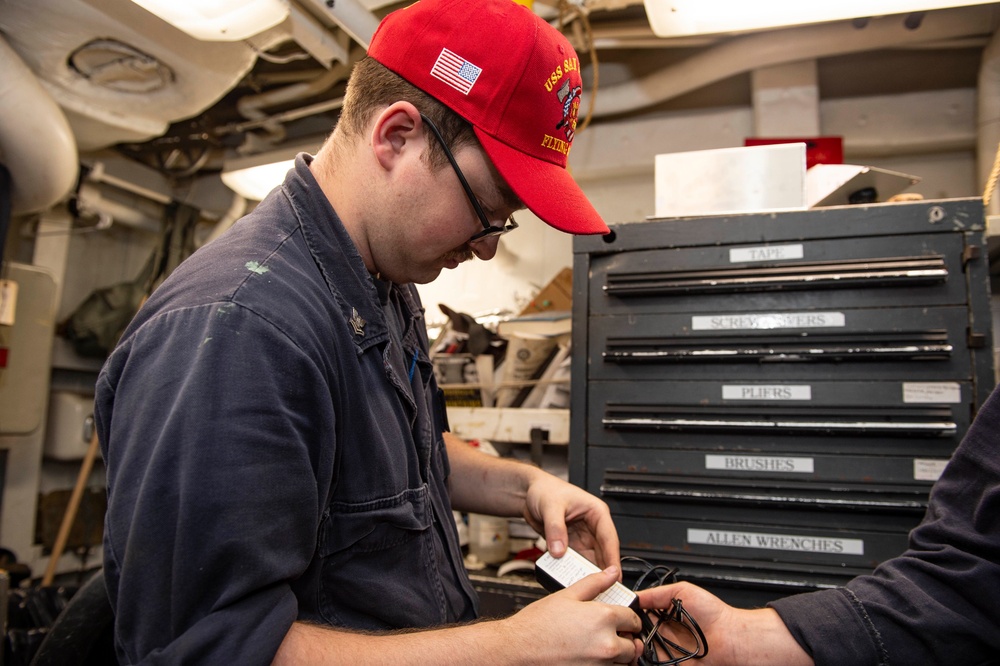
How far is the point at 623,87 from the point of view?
2.45 m

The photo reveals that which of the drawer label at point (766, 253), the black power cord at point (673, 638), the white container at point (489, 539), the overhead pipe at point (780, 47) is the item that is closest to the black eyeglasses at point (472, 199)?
the black power cord at point (673, 638)

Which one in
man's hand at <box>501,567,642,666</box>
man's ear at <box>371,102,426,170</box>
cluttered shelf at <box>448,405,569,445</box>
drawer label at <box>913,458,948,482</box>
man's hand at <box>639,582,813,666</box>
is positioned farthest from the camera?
cluttered shelf at <box>448,405,569,445</box>

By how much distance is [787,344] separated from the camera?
1271 millimetres

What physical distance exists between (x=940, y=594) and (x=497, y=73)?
882 millimetres

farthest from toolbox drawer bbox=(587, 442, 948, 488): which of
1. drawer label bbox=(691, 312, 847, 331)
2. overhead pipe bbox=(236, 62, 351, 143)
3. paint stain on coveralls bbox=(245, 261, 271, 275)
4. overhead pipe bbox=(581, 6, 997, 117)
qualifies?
overhead pipe bbox=(236, 62, 351, 143)

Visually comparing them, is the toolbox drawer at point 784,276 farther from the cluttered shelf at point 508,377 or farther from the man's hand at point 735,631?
the man's hand at point 735,631

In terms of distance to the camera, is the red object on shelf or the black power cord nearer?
the black power cord

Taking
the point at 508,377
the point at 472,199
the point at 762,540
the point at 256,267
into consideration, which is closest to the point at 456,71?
the point at 472,199

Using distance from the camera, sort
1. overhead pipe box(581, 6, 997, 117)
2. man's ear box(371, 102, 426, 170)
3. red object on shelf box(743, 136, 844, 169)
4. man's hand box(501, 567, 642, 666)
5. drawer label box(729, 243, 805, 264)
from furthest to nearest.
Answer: overhead pipe box(581, 6, 997, 117) < red object on shelf box(743, 136, 844, 169) < drawer label box(729, 243, 805, 264) < man's ear box(371, 102, 426, 170) < man's hand box(501, 567, 642, 666)

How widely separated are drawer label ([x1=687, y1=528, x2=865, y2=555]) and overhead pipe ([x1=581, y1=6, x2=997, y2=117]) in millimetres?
1621

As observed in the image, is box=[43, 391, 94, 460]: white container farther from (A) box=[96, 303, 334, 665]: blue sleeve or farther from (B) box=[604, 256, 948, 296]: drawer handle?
(A) box=[96, 303, 334, 665]: blue sleeve

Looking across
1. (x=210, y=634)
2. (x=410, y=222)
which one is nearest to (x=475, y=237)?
(x=410, y=222)

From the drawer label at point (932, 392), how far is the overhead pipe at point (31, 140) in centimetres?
237

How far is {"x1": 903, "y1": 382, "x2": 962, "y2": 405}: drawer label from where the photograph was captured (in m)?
1.19
